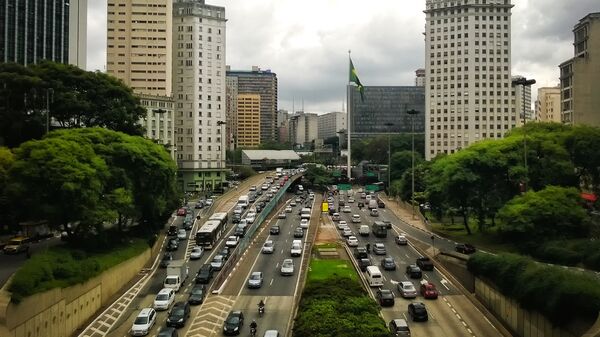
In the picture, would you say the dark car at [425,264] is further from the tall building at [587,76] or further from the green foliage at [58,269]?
the tall building at [587,76]

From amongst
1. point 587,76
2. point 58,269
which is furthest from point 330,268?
point 587,76

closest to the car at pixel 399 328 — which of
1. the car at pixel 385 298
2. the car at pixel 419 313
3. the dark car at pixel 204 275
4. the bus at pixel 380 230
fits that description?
the car at pixel 419 313

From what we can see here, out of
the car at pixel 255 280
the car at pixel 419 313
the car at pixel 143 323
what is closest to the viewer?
the car at pixel 143 323

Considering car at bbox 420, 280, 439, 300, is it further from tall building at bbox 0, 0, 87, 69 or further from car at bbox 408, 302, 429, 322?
tall building at bbox 0, 0, 87, 69

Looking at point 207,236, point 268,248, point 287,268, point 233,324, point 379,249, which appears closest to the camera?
point 233,324

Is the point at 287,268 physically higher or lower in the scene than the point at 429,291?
higher

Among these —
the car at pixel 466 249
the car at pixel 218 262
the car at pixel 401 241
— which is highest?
the car at pixel 466 249

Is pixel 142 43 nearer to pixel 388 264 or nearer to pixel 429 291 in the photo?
pixel 388 264
